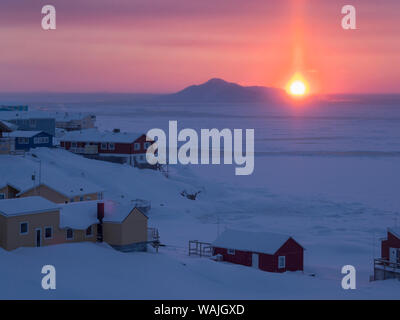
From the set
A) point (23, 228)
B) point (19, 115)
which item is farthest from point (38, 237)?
point (19, 115)

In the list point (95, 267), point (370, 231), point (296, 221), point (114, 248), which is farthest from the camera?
point (296, 221)

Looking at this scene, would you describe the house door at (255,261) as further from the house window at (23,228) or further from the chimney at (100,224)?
the house window at (23,228)

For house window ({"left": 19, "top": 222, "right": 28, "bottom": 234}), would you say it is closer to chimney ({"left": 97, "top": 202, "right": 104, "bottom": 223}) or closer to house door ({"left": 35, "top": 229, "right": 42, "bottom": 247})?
house door ({"left": 35, "top": 229, "right": 42, "bottom": 247})

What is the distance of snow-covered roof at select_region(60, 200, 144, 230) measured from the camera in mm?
28750

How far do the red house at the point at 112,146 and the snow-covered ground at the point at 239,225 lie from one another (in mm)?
4296

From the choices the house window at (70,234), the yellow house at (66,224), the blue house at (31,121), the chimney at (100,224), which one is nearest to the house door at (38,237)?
the yellow house at (66,224)

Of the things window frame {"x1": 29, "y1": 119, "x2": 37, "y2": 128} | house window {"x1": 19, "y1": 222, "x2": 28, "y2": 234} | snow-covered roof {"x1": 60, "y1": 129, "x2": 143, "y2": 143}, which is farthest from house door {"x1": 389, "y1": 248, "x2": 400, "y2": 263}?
window frame {"x1": 29, "y1": 119, "x2": 37, "y2": 128}

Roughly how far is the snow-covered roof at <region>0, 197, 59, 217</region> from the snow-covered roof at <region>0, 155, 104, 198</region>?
1028 centimetres

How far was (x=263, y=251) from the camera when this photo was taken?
30344mm

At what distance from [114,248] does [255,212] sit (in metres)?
18.9

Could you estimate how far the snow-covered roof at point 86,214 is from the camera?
28.8 m
